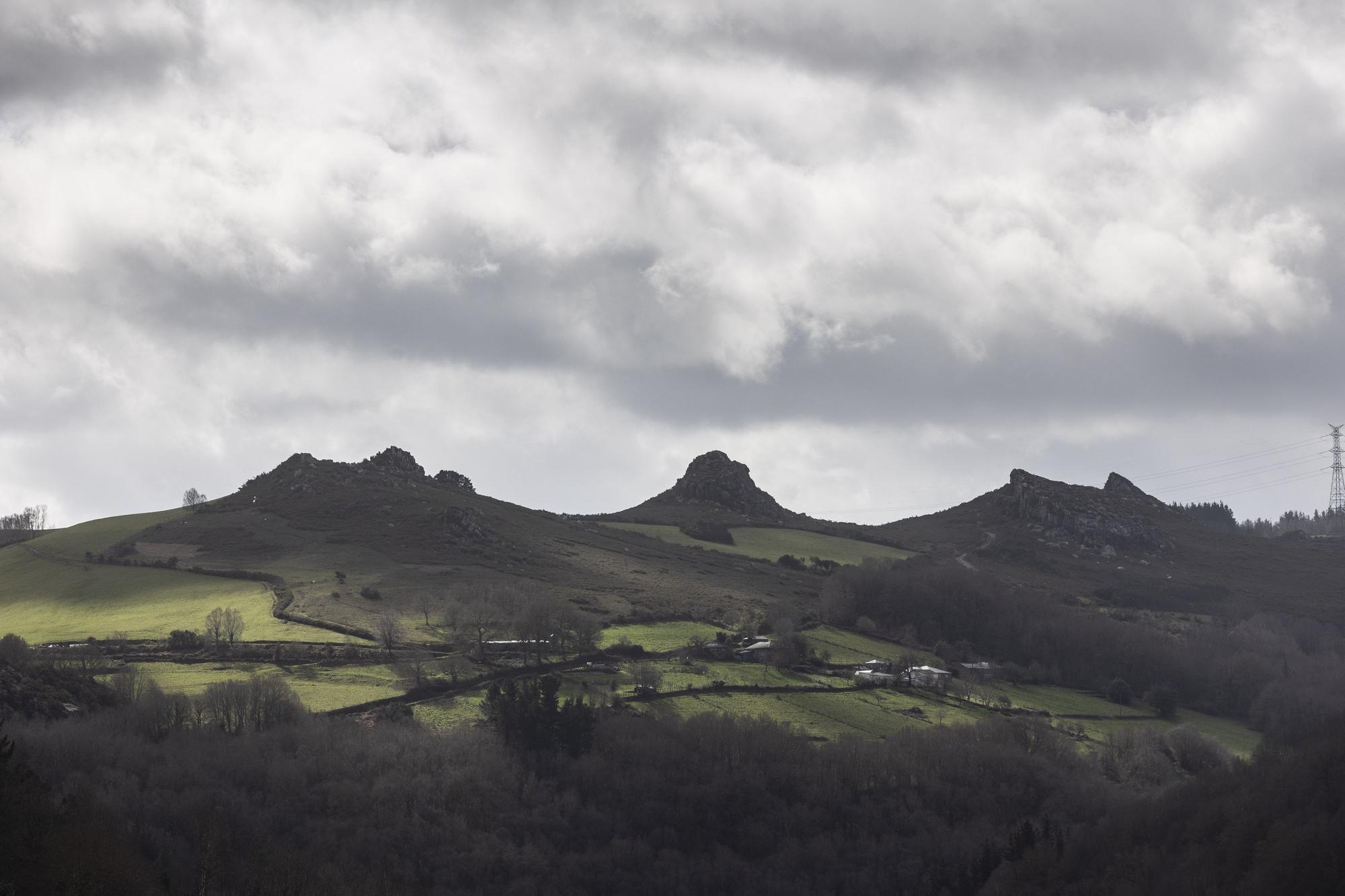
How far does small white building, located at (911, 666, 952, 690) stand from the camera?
6235 inches

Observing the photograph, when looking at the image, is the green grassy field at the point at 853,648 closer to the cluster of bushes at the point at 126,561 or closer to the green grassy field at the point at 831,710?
the green grassy field at the point at 831,710

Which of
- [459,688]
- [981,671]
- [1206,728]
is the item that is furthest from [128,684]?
[1206,728]

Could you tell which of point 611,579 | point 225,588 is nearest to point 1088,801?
point 611,579

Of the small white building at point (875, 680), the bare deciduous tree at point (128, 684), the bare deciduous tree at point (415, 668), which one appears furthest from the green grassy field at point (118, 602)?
the small white building at point (875, 680)

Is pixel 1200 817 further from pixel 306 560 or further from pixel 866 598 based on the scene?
pixel 306 560

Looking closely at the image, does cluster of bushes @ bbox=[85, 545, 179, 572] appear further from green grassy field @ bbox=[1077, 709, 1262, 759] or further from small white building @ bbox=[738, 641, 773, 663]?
green grassy field @ bbox=[1077, 709, 1262, 759]

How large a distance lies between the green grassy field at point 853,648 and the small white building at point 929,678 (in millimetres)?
5717

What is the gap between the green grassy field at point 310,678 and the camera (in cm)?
12388

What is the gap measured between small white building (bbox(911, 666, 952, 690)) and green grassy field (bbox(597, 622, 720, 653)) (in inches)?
1053

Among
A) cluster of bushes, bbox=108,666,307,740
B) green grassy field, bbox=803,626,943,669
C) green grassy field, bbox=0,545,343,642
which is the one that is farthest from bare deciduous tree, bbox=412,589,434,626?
green grassy field, bbox=803,626,943,669

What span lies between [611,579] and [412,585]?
115 ft

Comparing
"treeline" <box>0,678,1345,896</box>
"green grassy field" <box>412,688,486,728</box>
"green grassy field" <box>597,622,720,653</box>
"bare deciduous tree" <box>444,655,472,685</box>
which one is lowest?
"treeline" <box>0,678,1345,896</box>

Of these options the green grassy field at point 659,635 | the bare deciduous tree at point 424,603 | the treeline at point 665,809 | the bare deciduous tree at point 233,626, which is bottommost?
the treeline at point 665,809

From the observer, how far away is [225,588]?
16688cm
